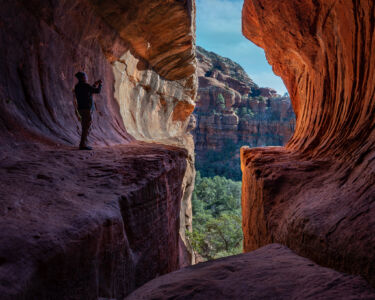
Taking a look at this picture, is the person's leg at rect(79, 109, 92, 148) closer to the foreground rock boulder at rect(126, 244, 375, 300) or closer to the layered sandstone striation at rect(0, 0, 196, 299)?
the layered sandstone striation at rect(0, 0, 196, 299)

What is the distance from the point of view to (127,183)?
11.8 ft

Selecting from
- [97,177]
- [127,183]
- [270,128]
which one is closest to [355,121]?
[127,183]

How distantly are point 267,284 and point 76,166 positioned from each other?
312cm

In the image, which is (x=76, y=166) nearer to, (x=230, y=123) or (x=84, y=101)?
(x=84, y=101)

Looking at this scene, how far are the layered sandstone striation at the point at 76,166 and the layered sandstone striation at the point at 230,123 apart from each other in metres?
33.5

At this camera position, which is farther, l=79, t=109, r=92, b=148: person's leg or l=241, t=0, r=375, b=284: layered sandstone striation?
l=79, t=109, r=92, b=148: person's leg

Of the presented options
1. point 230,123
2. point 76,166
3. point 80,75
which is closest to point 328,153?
point 76,166

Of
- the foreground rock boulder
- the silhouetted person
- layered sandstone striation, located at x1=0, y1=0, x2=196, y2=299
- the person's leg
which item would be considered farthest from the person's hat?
the foreground rock boulder

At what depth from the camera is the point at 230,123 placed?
43312 mm

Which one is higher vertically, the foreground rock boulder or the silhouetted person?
the silhouetted person

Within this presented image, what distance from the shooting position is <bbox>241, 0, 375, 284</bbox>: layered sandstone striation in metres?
2.33

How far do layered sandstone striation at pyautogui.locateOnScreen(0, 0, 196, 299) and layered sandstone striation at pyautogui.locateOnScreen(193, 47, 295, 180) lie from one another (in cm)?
3348

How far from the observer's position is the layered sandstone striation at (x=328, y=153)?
2328mm

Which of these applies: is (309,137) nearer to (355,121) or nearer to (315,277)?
(355,121)
